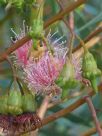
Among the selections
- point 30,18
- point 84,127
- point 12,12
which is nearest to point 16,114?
point 30,18

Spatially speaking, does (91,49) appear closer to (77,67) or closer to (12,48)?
(77,67)

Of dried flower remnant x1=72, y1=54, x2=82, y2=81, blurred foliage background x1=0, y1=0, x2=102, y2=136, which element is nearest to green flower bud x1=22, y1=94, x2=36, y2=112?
dried flower remnant x1=72, y1=54, x2=82, y2=81

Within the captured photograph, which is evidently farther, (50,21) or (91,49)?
A: (91,49)

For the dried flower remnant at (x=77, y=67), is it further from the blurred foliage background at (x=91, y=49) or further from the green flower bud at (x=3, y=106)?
the blurred foliage background at (x=91, y=49)

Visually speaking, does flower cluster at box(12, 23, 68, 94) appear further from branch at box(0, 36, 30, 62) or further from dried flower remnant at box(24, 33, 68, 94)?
branch at box(0, 36, 30, 62)

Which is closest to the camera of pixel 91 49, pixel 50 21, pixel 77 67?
pixel 50 21

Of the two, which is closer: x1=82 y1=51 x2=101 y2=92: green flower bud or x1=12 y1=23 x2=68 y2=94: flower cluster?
x1=82 y1=51 x2=101 y2=92: green flower bud

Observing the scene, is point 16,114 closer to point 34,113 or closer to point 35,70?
point 34,113

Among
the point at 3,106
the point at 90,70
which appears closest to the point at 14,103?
the point at 3,106

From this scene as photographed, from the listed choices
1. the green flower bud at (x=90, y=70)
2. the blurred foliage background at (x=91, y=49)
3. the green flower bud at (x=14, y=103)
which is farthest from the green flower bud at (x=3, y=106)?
the blurred foliage background at (x=91, y=49)
